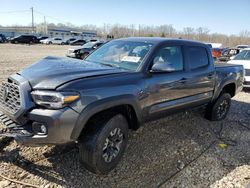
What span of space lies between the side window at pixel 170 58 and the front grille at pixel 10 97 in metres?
1.98

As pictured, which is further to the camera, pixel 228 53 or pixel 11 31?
pixel 11 31

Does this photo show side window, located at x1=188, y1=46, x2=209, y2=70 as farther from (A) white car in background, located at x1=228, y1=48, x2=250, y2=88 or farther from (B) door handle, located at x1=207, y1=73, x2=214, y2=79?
(A) white car in background, located at x1=228, y1=48, x2=250, y2=88

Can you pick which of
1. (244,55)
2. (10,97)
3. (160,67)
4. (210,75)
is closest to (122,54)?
(160,67)

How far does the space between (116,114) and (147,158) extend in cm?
101

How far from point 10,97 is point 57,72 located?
673 mm

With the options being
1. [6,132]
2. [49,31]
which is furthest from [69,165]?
[49,31]

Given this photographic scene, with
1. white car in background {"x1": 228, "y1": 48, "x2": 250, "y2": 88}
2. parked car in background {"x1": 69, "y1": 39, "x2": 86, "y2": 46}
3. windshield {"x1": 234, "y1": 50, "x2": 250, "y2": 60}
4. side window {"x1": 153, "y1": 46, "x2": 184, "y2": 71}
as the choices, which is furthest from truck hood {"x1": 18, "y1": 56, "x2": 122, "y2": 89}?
parked car in background {"x1": 69, "y1": 39, "x2": 86, "y2": 46}

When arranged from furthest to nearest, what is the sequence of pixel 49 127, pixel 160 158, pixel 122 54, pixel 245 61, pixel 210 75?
pixel 245 61 < pixel 210 75 < pixel 122 54 < pixel 160 158 < pixel 49 127

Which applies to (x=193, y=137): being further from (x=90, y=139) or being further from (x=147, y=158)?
(x=90, y=139)

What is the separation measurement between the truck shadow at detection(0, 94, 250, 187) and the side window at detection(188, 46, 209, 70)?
4.35 ft

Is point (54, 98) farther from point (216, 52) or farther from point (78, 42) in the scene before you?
point (78, 42)

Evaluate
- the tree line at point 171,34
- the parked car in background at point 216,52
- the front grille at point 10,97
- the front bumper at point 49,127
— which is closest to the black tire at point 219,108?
the front bumper at point 49,127

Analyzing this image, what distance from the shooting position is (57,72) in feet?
10.7

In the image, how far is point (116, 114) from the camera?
3506 mm
